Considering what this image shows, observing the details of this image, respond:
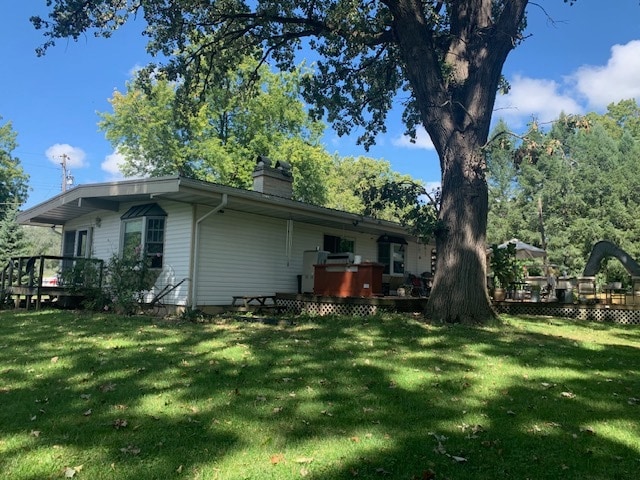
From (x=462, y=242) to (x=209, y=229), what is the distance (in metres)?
5.89

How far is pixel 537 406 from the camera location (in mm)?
4234

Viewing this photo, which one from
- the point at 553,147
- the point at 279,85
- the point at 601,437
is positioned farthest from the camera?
the point at 279,85

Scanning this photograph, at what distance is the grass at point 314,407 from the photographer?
3.05 m

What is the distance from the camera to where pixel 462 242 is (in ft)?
30.0

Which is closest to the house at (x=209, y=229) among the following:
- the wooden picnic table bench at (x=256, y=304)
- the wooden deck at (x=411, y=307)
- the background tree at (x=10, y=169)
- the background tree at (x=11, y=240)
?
the wooden picnic table bench at (x=256, y=304)

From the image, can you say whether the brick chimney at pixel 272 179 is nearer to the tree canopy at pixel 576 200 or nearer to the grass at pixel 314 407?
the grass at pixel 314 407

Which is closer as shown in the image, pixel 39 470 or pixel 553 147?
pixel 39 470

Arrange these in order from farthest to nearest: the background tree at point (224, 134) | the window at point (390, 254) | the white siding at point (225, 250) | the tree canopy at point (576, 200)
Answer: the tree canopy at point (576, 200) < the background tree at point (224, 134) < the window at point (390, 254) < the white siding at point (225, 250)

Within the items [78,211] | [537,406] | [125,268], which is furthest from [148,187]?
[537,406]

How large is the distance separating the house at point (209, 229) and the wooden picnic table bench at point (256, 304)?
22 cm

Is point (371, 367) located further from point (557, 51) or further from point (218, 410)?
point (557, 51)

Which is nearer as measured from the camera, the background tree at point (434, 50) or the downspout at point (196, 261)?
the background tree at point (434, 50)

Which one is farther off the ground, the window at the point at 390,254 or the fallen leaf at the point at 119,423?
the window at the point at 390,254

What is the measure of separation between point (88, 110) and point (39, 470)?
35197 mm
